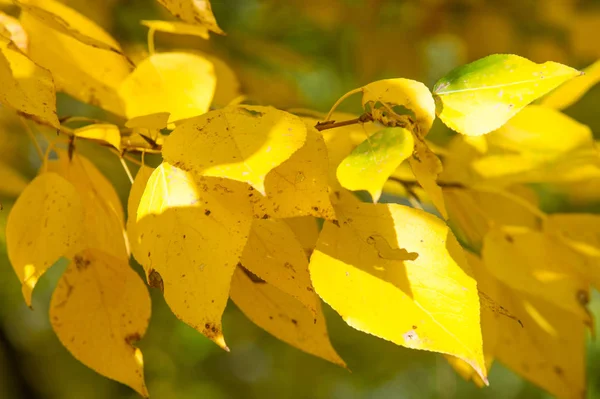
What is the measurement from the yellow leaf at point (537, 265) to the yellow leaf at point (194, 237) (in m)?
0.23


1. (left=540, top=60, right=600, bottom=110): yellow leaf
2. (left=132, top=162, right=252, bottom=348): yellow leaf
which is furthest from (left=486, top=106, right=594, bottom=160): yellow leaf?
(left=132, top=162, right=252, bottom=348): yellow leaf

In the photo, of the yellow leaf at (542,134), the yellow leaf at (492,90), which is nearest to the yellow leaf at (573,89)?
the yellow leaf at (542,134)

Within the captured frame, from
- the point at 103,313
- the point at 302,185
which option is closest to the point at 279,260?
the point at 302,185

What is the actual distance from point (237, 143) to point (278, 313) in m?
0.16

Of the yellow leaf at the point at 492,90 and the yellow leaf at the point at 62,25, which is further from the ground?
the yellow leaf at the point at 492,90

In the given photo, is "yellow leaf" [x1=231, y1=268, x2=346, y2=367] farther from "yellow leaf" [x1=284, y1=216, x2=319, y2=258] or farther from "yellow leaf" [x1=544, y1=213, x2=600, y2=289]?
"yellow leaf" [x1=544, y1=213, x2=600, y2=289]

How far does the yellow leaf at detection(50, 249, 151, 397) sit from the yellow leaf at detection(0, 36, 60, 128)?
0.11 meters

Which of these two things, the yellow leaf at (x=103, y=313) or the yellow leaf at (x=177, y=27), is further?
the yellow leaf at (x=177, y=27)

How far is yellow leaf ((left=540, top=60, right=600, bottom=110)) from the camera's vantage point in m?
0.52

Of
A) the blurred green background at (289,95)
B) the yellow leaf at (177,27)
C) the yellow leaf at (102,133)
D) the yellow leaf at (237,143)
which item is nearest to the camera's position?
the yellow leaf at (237,143)

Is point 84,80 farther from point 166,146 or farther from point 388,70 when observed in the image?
point 388,70

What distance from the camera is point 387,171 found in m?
0.33

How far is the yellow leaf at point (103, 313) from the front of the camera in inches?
17.3

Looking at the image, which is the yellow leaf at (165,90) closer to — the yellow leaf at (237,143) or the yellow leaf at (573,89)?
the yellow leaf at (237,143)
